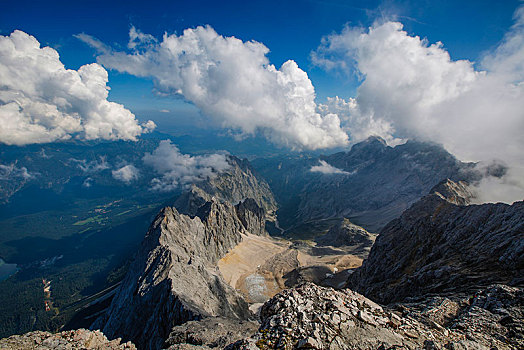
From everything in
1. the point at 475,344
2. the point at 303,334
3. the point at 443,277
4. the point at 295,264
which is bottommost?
the point at 295,264

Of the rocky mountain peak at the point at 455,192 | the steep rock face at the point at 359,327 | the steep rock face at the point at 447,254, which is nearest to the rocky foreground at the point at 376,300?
the steep rock face at the point at 359,327

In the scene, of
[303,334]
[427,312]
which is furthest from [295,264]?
[303,334]

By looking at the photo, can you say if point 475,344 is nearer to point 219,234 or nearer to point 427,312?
point 427,312

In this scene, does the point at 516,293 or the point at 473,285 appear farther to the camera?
the point at 473,285

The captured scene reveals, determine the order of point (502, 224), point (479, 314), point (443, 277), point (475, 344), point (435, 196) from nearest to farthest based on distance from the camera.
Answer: point (475, 344) < point (479, 314) < point (443, 277) < point (502, 224) < point (435, 196)

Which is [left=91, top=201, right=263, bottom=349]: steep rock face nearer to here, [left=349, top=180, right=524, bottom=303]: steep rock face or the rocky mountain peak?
[left=349, top=180, right=524, bottom=303]: steep rock face

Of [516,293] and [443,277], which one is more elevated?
[516,293]

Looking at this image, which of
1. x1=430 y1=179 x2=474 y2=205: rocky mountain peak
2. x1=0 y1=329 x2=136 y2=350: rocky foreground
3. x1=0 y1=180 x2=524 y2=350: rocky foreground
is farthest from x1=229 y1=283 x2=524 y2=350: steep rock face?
x1=430 y1=179 x2=474 y2=205: rocky mountain peak

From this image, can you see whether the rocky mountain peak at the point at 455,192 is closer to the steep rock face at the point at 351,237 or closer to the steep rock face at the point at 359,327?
the steep rock face at the point at 351,237
